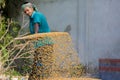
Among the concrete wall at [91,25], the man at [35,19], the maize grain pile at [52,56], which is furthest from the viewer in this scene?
the concrete wall at [91,25]

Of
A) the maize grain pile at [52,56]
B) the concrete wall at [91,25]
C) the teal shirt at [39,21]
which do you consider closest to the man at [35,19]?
the teal shirt at [39,21]

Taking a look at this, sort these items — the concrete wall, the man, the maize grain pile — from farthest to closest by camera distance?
the concrete wall < the man < the maize grain pile

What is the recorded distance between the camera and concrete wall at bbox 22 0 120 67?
7598 millimetres

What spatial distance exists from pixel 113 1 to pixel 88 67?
1506 millimetres

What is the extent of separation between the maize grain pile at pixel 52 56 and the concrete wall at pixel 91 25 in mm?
2714

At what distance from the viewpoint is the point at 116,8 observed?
24.8 feet

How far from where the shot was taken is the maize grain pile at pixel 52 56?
15.7ft

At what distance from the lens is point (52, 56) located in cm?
486

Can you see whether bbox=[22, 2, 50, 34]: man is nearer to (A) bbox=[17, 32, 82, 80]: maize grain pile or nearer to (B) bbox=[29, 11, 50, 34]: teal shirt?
(B) bbox=[29, 11, 50, 34]: teal shirt

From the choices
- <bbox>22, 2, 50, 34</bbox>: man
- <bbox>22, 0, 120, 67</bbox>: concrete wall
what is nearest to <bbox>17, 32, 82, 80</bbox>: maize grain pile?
<bbox>22, 2, 50, 34</bbox>: man

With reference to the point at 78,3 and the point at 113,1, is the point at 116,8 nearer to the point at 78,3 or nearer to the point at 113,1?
the point at 113,1

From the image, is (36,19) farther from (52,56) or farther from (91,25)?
(91,25)

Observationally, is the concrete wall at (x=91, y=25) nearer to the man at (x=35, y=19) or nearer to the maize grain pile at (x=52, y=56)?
the man at (x=35, y=19)

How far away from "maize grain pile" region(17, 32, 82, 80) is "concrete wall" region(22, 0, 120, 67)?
8.90 ft
